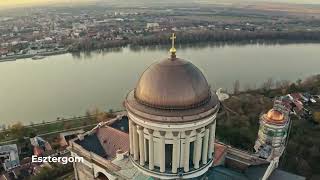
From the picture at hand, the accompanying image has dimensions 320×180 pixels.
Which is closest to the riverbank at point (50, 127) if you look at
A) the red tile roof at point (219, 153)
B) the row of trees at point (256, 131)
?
the row of trees at point (256, 131)

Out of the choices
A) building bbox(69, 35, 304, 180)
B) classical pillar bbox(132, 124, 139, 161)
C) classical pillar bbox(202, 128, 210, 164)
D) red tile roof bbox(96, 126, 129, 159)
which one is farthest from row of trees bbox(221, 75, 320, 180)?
classical pillar bbox(132, 124, 139, 161)

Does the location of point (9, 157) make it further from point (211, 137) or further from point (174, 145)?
point (211, 137)

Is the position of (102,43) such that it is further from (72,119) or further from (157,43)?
(72,119)

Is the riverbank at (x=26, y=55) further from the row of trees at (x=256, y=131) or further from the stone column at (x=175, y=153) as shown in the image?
the stone column at (x=175, y=153)

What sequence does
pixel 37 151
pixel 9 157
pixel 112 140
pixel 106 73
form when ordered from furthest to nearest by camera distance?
pixel 106 73 → pixel 37 151 → pixel 9 157 → pixel 112 140

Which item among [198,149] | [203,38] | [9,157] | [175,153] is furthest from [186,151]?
[203,38]

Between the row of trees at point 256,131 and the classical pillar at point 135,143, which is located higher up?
the classical pillar at point 135,143
